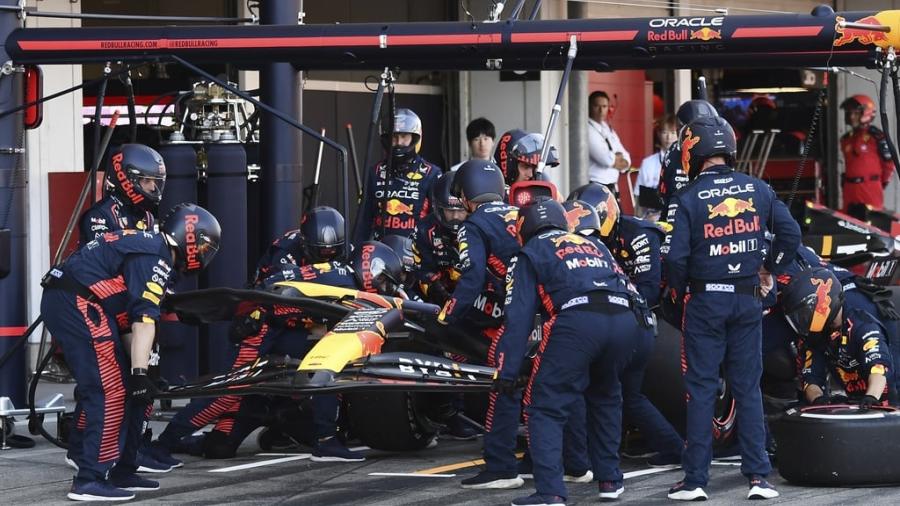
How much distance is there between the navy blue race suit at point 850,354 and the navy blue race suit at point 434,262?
231 cm

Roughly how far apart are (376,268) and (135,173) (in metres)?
1.59

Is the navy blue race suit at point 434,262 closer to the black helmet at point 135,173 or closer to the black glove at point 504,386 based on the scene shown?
the black helmet at point 135,173

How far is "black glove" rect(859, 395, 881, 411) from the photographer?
30.2 ft

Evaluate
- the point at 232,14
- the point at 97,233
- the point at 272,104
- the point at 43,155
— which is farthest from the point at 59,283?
the point at 232,14

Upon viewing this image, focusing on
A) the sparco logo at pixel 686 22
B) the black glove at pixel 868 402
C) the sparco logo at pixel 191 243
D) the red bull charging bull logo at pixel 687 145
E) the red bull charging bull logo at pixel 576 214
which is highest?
the sparco logo at pixel 686 22

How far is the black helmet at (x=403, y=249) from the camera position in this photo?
11.0 meters

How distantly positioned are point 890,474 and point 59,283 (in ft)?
15.2

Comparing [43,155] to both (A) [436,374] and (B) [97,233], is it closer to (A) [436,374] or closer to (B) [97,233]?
(B) [97,233]

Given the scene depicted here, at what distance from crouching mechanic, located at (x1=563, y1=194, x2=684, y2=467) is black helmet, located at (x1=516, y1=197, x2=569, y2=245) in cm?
45

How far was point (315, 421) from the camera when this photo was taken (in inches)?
409

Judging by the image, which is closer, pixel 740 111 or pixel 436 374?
pixel 436 374

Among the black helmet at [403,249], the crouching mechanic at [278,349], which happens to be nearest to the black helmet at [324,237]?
the crouching mechanic at [278,349]

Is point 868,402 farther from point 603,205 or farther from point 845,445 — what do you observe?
point 603,205

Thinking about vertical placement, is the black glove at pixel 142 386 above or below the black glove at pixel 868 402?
above
